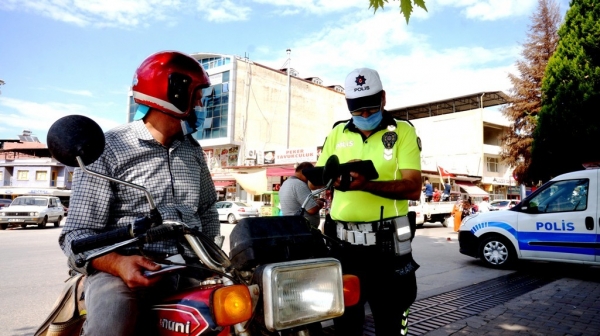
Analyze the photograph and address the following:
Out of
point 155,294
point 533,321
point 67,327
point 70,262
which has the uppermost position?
point 70,262

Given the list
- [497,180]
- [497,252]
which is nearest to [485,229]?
[497,252]

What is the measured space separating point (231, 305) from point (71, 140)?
757 mm

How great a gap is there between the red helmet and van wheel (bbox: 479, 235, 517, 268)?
7.68 m

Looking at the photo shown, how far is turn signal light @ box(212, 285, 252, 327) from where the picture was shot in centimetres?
116

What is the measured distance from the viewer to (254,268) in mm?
1336

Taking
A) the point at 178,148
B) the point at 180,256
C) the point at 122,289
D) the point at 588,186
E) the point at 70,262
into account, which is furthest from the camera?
the point at 588,186

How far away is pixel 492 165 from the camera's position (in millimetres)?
37406

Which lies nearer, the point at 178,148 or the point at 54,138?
the point at 54,138

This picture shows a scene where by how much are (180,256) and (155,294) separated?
19 cm

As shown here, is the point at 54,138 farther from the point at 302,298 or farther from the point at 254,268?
the point at 302,298

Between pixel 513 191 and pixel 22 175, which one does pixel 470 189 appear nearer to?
pixel 513 191

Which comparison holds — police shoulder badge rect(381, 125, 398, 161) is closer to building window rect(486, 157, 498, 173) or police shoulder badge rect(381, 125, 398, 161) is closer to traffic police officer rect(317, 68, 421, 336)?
traffic police officer rect(317, 68, 421, 336)

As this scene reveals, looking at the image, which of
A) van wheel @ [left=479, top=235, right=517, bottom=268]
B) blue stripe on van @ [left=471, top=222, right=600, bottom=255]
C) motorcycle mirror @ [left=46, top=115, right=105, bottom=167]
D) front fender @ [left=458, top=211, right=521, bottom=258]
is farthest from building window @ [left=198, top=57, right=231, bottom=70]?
motorcycle mirror @ [left=46, top=115, right=105, bottom=167]

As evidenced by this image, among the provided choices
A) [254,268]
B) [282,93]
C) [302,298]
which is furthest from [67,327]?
[282,93]
